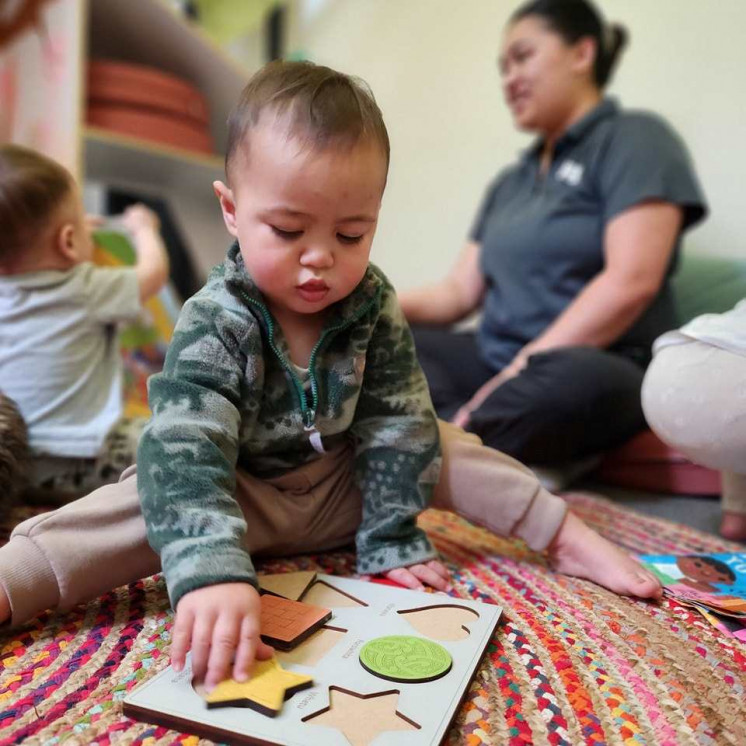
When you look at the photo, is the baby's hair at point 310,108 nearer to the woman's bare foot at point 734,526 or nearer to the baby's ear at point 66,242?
the baby's ear at point 66,242

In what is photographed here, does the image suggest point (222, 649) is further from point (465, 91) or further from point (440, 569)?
point (465, 91)

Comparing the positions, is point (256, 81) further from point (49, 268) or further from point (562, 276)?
point (562, 276)

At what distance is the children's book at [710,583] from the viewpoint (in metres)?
0.57

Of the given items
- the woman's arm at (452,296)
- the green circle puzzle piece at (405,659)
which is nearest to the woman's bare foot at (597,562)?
the green circle puzzle piece at (405,659)

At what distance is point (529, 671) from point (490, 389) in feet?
2.14

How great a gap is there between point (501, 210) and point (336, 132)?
92 cm

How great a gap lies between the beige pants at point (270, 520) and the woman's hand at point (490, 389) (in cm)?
32

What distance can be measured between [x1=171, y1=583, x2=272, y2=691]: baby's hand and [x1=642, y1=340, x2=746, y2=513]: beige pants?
0.49m

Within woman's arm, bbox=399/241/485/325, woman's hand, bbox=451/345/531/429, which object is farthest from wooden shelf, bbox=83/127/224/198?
woman's hand, bbox=451/345/531/429

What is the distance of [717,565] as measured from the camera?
683 millimetres

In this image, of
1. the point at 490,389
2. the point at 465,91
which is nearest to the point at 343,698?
the point at 490,389

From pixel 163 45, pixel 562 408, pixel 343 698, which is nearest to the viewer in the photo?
pixel 343 698

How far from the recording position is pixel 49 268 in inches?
33.0

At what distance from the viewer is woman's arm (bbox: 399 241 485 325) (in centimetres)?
148
